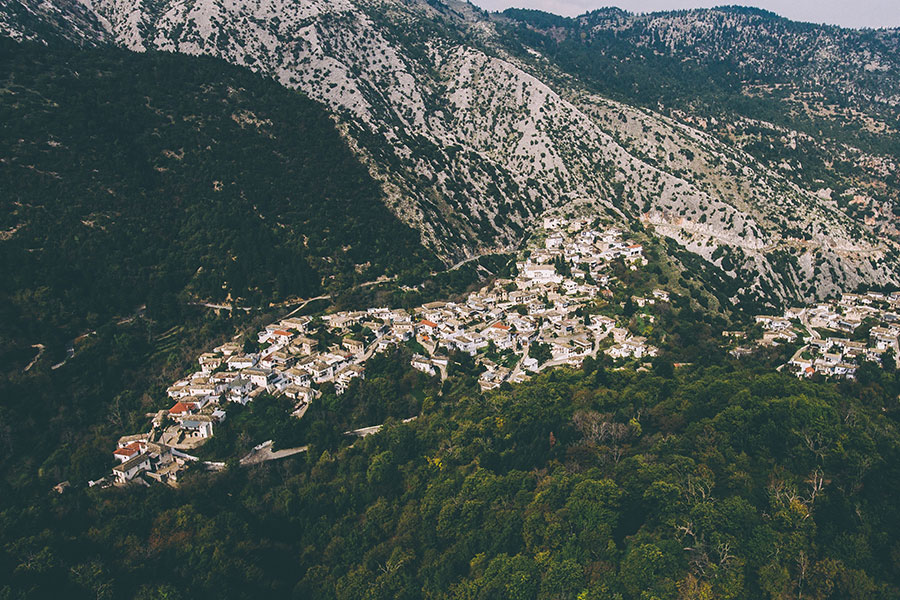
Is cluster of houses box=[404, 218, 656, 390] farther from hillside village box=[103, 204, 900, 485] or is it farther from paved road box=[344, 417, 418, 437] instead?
paved road box=[344, 417, 418, 437]

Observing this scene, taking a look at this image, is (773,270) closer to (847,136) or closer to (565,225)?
(565,225)

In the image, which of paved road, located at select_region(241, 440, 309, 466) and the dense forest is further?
paved road, located at select_region(241, 440, 309, 466)

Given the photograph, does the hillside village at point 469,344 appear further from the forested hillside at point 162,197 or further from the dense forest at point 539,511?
the forested hillside at point 162,197

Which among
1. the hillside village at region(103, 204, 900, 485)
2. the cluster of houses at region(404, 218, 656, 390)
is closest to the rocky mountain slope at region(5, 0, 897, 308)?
the cluster of houses at region(404, 218, 656, 390)

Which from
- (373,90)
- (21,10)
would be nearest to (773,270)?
(373,90)

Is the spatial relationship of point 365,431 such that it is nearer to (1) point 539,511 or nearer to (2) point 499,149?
(1) point 539,511

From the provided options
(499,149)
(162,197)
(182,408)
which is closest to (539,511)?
(182,408)
